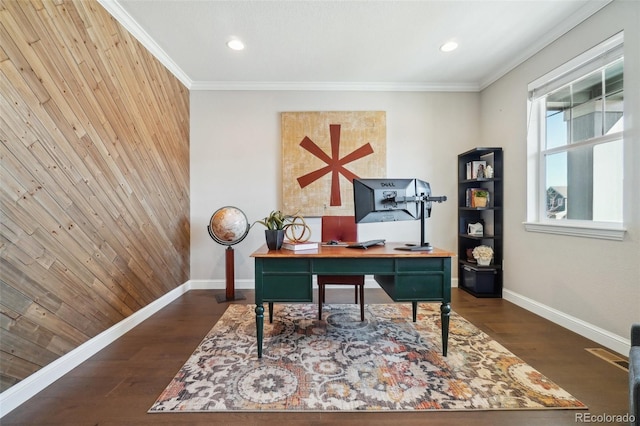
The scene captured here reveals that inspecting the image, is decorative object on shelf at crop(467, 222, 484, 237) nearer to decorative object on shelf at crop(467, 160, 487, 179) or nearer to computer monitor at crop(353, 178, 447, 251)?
decorative object on shelf at crop(467, 160, 487, 179)

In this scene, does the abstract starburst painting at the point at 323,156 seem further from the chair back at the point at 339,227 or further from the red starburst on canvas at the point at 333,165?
the chair back at the point at 339,227

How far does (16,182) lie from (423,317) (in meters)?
3.19

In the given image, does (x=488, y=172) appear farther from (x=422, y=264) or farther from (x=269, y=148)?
(x=269, y=148)

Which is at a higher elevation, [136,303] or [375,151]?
[375,151]

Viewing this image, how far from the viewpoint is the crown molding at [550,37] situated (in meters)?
2.13

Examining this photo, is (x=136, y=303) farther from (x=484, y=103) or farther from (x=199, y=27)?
(x=484, y=103)

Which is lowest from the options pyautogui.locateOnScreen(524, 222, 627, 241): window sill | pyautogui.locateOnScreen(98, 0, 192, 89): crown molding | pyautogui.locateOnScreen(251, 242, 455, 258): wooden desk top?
pyautogui.locateOnScreen(251, 242, 455, 258): wooden desk top

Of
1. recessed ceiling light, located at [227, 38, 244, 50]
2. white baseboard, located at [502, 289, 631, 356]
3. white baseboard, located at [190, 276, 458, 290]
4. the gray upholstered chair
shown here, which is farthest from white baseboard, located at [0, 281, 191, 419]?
white baseboard, located at [502, 289, 631, 356]

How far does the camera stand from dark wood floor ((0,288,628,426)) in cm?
138

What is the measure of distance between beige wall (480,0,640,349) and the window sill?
0.14 feet

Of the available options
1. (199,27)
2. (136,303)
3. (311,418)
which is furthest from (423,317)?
(199,27)

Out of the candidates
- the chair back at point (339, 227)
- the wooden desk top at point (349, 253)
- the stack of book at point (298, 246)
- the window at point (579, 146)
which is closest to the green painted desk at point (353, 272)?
the wooden desk top at point (349, 253)

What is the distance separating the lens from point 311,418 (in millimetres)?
1391

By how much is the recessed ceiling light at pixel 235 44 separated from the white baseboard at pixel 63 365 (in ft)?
9.08
